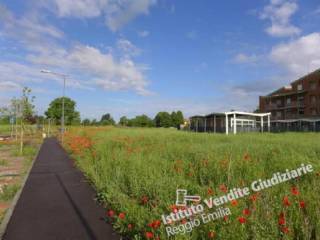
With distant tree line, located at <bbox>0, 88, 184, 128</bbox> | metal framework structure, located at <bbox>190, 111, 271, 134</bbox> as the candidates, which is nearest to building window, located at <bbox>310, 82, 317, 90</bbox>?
metal framework structure, located at <bbox>190, 111, 271, 134</bbox>

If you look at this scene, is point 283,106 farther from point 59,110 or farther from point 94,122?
point 59,110

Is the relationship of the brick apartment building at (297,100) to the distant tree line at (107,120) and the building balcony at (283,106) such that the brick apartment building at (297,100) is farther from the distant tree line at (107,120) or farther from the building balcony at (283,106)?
the distant tree line at (107,120)

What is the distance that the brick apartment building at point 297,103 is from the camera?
54000 millimetres

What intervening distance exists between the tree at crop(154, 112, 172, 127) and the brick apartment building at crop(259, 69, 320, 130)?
36861 millimetres

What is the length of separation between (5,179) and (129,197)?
19.6 ft

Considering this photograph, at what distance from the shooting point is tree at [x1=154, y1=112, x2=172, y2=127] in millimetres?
97581

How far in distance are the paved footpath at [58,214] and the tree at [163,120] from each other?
88.5 metres

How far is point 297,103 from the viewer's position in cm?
5822

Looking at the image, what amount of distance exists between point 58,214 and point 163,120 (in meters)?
92.6

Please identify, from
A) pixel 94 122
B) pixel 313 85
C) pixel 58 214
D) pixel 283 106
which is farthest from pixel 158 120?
pixel 58 214

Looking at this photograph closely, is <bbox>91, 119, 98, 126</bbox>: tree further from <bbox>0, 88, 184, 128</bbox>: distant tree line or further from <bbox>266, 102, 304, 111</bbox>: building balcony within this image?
<bbox>266, 102, 304, 111</bbox>: building balcony

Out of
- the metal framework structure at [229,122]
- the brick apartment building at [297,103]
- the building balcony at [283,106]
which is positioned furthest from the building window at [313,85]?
the metal framework structure at [229,122]

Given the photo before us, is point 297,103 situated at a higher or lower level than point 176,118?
higher

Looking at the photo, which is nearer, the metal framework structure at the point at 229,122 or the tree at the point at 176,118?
the metal framework structure at the point at 229,122
